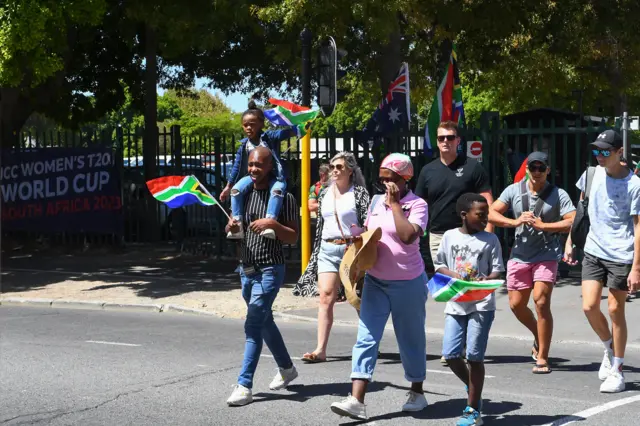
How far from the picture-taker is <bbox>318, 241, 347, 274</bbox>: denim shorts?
8.86 metres

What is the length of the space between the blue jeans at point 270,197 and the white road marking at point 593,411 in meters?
2.21

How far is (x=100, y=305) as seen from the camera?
1341 cm

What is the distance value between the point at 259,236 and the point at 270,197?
27 cm

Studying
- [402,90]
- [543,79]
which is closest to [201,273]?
[402,90]

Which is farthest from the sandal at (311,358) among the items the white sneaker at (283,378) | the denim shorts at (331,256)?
the white sneaker at (283,378)

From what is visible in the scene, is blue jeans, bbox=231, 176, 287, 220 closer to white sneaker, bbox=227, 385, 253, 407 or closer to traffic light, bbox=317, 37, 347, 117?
white sneaker, bbox=227, 385, 253, 407

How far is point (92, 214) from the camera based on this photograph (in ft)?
66.5

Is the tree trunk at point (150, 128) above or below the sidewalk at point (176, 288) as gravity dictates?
above

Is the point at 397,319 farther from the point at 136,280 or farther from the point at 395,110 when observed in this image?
the point at 395,110

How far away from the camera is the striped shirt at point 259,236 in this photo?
23.8ft

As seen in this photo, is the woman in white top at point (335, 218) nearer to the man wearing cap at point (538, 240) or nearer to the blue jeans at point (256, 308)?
the man wearing cap at point (538, 240)

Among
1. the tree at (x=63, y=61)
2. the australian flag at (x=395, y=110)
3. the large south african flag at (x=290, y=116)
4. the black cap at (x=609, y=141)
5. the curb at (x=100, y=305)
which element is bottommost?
the curb at (x=100, y=305)

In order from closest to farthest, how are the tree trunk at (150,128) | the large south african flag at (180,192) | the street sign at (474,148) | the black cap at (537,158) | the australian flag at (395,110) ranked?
1. the black cap at (537,158)
2. the large south african flag at (180,192)
3. the street sign at (474,148)
4. the australian flag at (395,110)
5. the tree trunk at (150,128)

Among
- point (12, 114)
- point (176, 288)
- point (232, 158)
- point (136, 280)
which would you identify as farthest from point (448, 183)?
point (12, 114)
